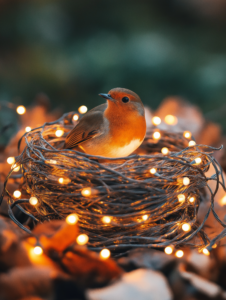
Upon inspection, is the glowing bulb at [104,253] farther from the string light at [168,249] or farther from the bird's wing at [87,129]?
the bird's wing at [87,129]

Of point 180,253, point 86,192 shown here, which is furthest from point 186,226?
point 86,192

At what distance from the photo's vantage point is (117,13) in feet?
6.34

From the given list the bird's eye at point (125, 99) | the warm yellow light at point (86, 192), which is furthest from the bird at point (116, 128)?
the warm yellow light at point (86, 192)

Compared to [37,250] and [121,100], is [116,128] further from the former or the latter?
[37,250]

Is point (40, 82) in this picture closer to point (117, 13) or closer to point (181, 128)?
point (117, 13)

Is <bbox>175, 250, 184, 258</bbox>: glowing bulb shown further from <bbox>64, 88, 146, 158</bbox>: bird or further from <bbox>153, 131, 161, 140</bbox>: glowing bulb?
Result: <bbox>153, 131, 161, 140</bbox>: glowing bulb

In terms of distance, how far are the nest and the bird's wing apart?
0.54 feet

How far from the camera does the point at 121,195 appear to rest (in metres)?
0.82

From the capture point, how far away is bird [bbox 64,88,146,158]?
101 centimetres

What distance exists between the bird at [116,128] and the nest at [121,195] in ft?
0.41

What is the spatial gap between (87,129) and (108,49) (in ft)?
3.45

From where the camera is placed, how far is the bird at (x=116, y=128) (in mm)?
1010

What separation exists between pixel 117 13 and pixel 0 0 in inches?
29.7

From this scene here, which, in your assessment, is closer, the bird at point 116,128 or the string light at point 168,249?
the string light at point 168,249
